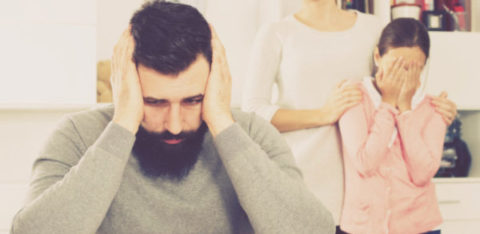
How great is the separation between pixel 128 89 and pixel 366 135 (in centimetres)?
75

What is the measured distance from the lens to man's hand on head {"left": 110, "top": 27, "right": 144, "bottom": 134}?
967 mm

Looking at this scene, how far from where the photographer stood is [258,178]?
36.3 inches

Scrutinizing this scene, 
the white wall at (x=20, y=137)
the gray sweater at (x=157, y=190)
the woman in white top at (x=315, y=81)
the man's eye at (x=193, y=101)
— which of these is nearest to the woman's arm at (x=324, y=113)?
the woman in white top at (x=315, y=81)

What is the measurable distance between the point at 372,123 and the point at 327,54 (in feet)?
0.88

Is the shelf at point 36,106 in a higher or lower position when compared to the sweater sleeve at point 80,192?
higher

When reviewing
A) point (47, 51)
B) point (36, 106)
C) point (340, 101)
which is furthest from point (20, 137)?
point (340, 101)

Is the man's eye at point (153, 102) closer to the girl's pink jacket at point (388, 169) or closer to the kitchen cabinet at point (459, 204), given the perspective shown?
the girl's pink jacket at point (388, 169)

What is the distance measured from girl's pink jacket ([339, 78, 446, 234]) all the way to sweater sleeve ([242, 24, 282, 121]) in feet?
0.89

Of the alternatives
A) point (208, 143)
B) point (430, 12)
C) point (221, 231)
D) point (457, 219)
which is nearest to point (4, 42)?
point (208, 143)

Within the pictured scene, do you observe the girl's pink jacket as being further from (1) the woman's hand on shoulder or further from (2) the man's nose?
(2) the man's nose

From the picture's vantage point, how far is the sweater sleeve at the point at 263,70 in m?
1.52

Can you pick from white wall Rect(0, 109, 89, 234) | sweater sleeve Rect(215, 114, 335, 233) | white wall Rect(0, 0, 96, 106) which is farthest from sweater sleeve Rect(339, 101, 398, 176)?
white wall Rect(0, 109, 89, 234)

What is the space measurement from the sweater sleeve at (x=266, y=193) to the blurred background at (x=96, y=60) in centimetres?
108

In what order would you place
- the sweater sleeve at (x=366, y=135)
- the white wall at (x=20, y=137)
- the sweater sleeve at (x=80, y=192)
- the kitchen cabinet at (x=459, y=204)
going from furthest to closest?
the white wall at (x=20, y=137) → the kitchen cabinet at (x=459, y=204) → the sweater sleeve at (x=366, y=135) → the sweater sleeve at (x=80, y=192)
